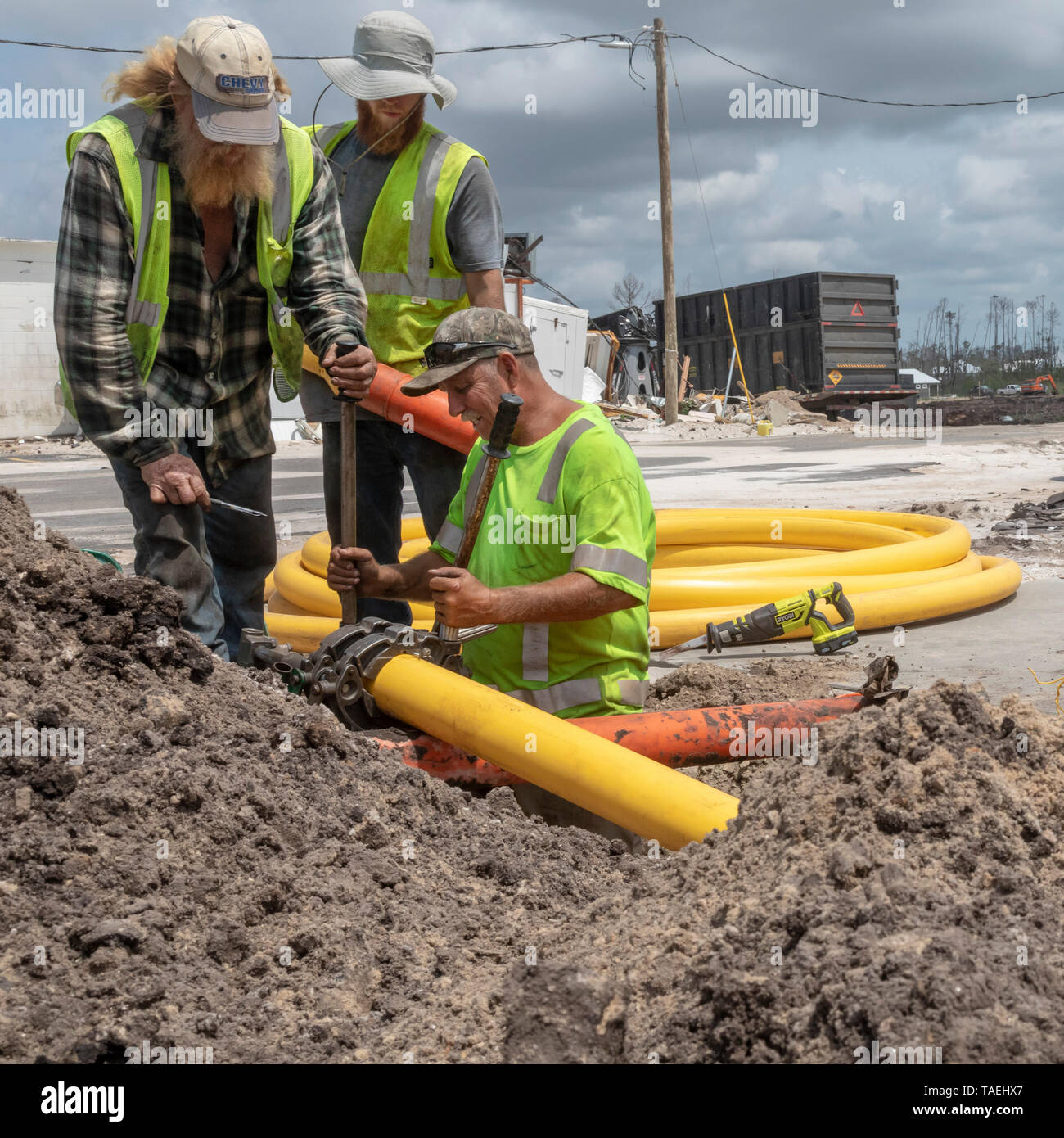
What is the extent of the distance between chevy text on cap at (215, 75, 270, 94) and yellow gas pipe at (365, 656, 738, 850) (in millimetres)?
1536

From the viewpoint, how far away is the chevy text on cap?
9.76 feet

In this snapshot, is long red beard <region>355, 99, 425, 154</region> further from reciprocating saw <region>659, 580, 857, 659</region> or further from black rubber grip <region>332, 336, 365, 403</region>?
reciprocating saw <region>659, 580, 857, 659</region>

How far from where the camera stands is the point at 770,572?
17.2 feet

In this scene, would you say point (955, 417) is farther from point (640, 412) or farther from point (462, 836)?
point (462, 836)

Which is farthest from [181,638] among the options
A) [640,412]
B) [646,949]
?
[640,412]

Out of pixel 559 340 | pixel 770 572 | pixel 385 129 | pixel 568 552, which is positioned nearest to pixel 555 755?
pixel 568 552

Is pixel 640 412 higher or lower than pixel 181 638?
higher

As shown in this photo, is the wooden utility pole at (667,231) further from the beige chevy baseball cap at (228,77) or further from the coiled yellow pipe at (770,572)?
the beige chevy baseball cap at (228,77)

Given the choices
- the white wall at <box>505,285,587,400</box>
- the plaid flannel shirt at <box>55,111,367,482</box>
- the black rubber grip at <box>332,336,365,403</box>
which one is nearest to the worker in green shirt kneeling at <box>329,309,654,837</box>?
the black rubber grip at <box>332,336,365,403</box>

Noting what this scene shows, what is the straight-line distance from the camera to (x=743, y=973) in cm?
165

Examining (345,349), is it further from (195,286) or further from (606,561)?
(606,561)

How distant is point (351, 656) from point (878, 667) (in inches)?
52.0

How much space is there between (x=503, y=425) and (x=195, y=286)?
110 centimetres
